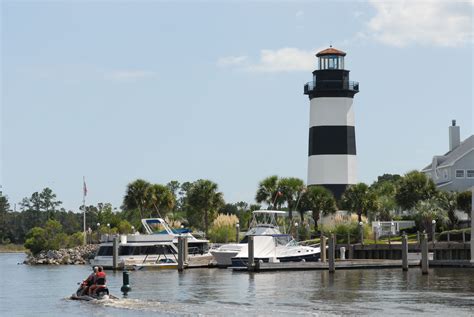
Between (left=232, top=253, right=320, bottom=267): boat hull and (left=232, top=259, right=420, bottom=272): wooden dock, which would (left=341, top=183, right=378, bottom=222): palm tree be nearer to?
(left=232, top=253, right=320, bottom=267): boat hull

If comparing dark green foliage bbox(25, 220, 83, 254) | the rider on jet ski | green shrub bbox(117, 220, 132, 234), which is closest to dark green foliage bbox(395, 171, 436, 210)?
green shrub bbox(117, 220, 132, 234)

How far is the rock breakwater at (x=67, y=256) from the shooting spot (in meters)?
99.9

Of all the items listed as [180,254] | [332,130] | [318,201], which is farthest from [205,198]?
[180,254]

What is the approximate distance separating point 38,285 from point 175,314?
2356 cm

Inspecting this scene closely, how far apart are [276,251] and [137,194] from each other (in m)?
26.1

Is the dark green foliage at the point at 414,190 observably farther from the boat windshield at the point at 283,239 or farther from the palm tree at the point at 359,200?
the boat windshield at the point at 283,239

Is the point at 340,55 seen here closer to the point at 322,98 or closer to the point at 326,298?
the point at 322,98

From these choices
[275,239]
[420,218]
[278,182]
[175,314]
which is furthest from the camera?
[278,182]

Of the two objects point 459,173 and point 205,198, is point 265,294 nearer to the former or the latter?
point 205,198

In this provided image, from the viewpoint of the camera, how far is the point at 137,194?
95625 mm

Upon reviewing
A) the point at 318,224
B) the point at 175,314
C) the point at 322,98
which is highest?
the point at 322,98

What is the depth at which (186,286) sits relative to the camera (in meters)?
56.2

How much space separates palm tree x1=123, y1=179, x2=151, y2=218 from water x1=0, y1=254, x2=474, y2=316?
2694 centimetres

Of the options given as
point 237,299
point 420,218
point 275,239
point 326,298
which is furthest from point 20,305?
point 420,218
